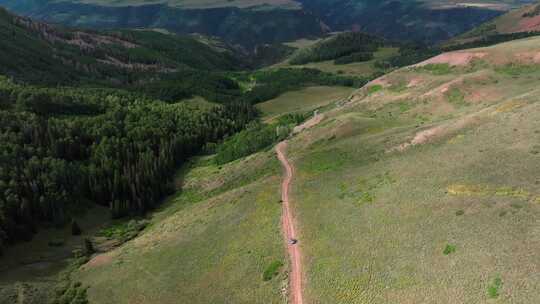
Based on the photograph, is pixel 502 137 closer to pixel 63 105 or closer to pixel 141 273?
pixel 141 273

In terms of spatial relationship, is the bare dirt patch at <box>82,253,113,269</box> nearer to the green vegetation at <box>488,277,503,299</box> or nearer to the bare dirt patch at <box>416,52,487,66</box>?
the green vegetation at <box>488,277,503,299</box>

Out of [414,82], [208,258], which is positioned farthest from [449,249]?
[414,82]

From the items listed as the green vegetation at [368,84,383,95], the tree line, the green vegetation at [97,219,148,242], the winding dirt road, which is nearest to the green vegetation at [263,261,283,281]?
the winding dirt road

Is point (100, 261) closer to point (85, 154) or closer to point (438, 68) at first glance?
point (85, 154)

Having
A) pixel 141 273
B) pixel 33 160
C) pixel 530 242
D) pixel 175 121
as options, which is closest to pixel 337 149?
pixel 141 273

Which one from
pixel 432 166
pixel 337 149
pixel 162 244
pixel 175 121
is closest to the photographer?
pixel 432 166

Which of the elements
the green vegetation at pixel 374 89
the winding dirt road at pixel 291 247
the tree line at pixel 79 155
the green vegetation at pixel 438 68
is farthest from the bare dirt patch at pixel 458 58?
the tree line at pixel 79 155
